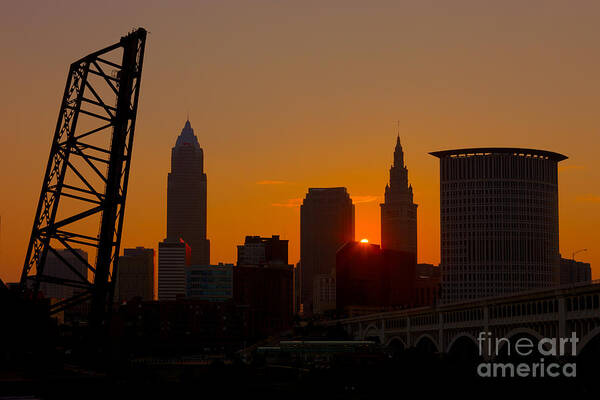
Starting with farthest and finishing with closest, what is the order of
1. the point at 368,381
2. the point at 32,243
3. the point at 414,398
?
the point at 368,381, the point at 414,398, the point at 32,243

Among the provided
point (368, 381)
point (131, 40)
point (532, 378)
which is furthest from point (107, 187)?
point (368, 381)

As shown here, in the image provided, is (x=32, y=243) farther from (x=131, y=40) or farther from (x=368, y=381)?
(x=368, y=381)

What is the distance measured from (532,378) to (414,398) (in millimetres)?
14410

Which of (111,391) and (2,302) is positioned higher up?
(2,302)

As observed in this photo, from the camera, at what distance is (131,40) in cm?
6544

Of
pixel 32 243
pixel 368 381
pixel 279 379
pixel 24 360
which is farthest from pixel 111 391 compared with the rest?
pixel 279 379

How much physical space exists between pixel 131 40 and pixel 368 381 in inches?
3447

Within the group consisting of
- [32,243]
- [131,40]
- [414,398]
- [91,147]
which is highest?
[131,40]

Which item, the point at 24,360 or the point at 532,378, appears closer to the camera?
the point at 24,360

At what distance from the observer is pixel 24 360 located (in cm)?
4903

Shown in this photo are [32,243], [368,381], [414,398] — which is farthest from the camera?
[368,381]

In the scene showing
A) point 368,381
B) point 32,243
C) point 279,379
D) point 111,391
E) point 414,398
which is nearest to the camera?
point 111,391

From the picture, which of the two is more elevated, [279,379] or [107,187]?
[107,187]

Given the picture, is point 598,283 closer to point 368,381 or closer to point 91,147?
point 368,381
